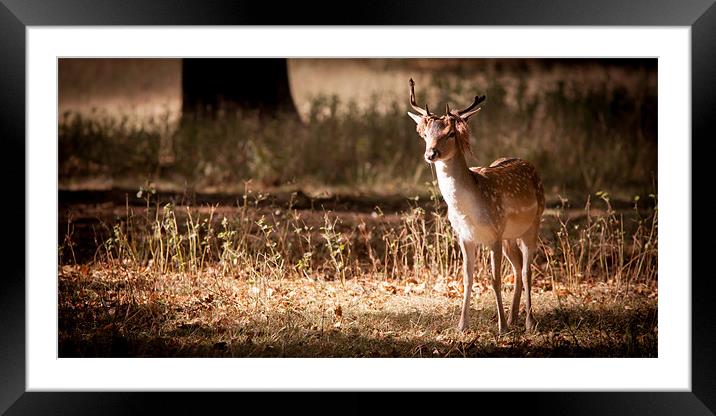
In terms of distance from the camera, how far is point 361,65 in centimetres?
2227

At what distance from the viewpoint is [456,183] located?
746cm

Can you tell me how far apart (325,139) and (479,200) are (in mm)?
6196

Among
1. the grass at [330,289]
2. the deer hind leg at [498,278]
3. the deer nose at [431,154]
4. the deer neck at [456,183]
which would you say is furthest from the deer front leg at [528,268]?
the deer nose at [431,154]

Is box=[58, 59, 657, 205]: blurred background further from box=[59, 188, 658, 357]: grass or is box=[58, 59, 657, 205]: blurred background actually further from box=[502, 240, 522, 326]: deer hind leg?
box=[502, 240, 522, 326]: deer hind leg

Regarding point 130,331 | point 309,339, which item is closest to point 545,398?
point 309,339

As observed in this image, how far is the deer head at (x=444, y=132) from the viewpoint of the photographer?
7.33 metres

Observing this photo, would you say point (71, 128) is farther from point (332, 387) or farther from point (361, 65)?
point (361, 65)

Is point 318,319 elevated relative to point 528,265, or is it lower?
lower

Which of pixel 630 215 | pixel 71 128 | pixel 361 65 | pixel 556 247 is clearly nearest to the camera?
pixel 556 247

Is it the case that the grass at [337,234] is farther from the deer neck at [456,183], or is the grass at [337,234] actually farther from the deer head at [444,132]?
the deer head at [444,132]

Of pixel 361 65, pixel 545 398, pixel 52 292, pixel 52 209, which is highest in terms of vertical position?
pixel 361 65

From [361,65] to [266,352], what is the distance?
15076 mm

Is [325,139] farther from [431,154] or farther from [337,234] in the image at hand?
[431,154]

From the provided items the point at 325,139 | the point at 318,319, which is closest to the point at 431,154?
the point at 318,319
